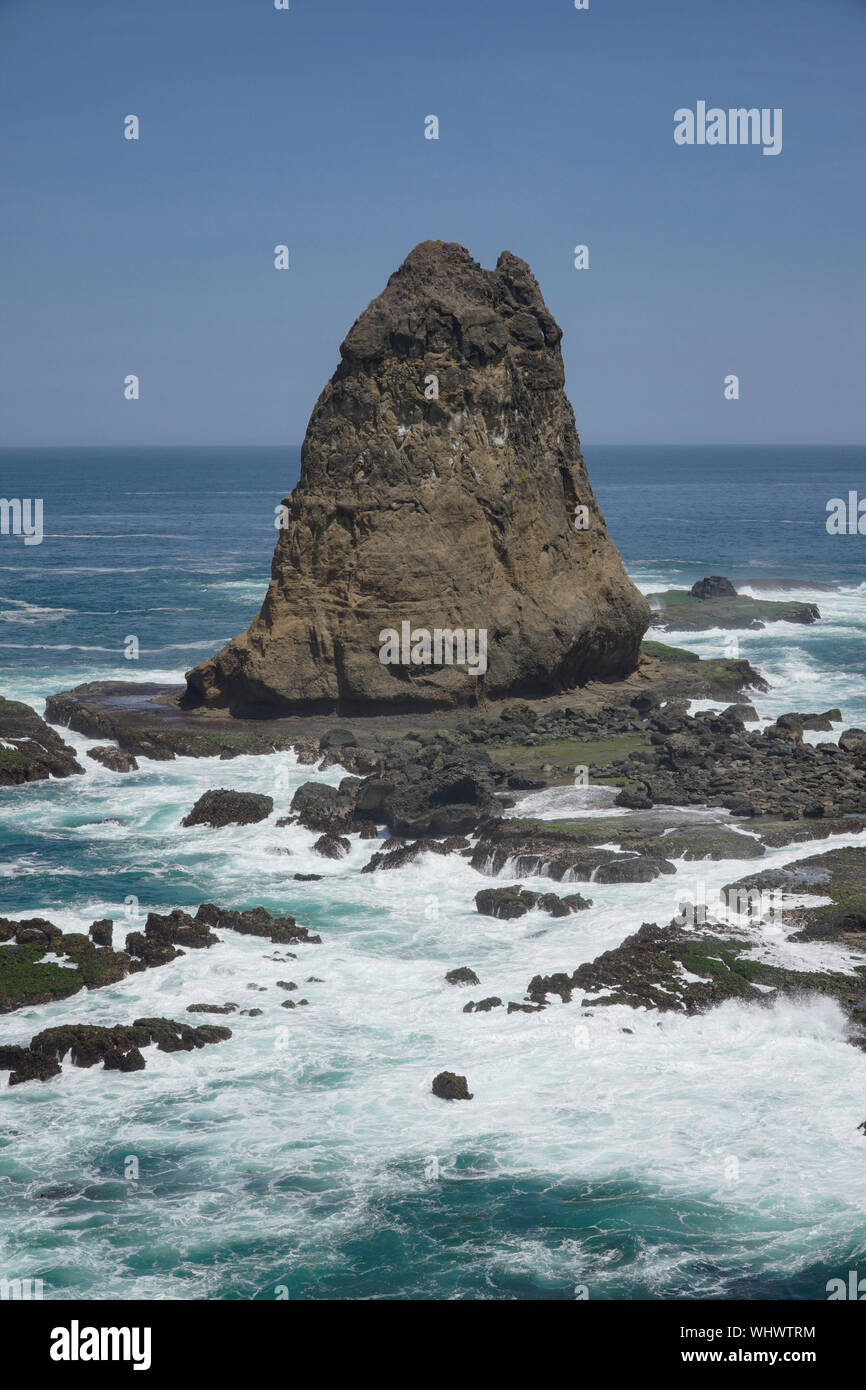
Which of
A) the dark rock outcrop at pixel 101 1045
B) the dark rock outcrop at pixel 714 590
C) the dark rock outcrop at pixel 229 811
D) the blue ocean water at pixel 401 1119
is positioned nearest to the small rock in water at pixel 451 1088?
the blue ocean water at pixel 401 1119

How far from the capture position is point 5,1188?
21.7 metres

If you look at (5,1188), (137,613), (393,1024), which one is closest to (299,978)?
(393,1024)

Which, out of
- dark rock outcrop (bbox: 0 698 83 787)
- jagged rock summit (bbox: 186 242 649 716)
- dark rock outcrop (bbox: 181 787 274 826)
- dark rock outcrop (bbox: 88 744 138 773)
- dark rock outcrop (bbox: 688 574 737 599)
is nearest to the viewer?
dark rock outcrop (bbox: 181 787 274 826)

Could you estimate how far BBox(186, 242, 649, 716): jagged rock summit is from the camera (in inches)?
1946

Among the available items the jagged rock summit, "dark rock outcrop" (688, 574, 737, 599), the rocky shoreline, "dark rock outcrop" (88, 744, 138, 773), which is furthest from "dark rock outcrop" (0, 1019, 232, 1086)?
"dark rock outcrop" (688, 574, 737, 599)

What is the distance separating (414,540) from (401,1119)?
2899cm

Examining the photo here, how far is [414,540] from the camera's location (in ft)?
163

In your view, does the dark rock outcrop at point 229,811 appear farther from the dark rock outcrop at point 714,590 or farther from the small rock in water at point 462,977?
the dark rock outcrop at point 714,590

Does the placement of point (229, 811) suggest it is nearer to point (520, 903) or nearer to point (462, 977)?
point (520, 903)

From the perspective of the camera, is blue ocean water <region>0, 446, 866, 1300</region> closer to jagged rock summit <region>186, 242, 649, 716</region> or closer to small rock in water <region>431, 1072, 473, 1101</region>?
small rock in water <region>431, 1072, 473, 1101</region>

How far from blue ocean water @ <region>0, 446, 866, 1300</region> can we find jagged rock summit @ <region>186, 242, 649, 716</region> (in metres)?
10.7

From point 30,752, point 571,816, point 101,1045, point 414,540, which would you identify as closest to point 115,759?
point 30,752

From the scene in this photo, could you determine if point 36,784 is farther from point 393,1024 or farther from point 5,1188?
point 5,1188

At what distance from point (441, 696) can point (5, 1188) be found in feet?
97.7
